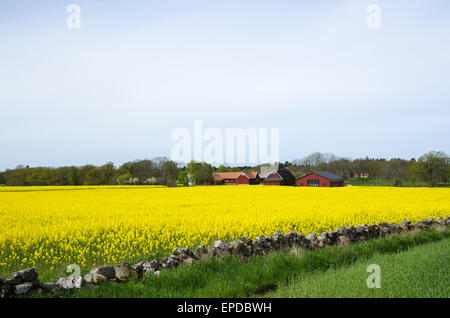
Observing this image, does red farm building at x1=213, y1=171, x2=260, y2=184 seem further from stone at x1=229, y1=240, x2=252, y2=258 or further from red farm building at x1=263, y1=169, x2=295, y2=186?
stone at x1=229, y1=240, x2=252, y2=258

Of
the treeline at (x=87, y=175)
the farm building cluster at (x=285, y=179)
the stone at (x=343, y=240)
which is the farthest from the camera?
the treeline at (x=87, y=175)

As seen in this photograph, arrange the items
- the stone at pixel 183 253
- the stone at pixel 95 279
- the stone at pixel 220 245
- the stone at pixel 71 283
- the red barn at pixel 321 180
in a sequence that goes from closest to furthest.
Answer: the stone at pixel 71 283 < the stone at pixel 95 279 < the stone at pixel 183 253 < the stone at pixel 220 245 < the red barn at pixel 321 180

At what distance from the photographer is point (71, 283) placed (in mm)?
6516

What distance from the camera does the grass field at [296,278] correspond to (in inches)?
250

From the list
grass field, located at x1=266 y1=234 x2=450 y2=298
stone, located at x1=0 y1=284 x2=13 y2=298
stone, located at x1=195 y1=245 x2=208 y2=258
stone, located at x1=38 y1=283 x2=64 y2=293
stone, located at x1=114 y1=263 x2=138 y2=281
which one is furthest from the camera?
stone, located at x1=195 y1=245 x2=208 y2=258

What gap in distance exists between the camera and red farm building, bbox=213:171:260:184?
103700mm

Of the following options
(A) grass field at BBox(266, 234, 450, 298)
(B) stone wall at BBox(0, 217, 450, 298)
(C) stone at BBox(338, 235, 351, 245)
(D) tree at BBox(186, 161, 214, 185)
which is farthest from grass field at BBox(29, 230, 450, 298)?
(D) tree at BBox(186, 161, 214, 185)

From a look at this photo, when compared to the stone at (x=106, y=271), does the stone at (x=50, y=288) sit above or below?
below

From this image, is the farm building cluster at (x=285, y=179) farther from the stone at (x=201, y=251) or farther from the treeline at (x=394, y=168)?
the stone at (x=201, y=251)

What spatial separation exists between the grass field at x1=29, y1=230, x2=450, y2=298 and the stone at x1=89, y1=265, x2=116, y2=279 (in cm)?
31

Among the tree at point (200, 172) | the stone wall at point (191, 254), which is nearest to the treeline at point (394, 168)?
the tree at point (200, 172)

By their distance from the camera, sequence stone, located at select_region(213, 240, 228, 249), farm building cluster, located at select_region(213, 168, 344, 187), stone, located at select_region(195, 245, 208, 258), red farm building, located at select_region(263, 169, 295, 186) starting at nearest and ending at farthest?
stone, located at select_region(195, 245, 208, 258), stone, located at select_region(213, 240, 228, 249), farm building cluster, located at select_region(213, 168, 344, 187), red farm building, located at select_region(263, 169, 295, 186)

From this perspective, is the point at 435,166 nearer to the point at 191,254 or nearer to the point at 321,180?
the point at 321,180
